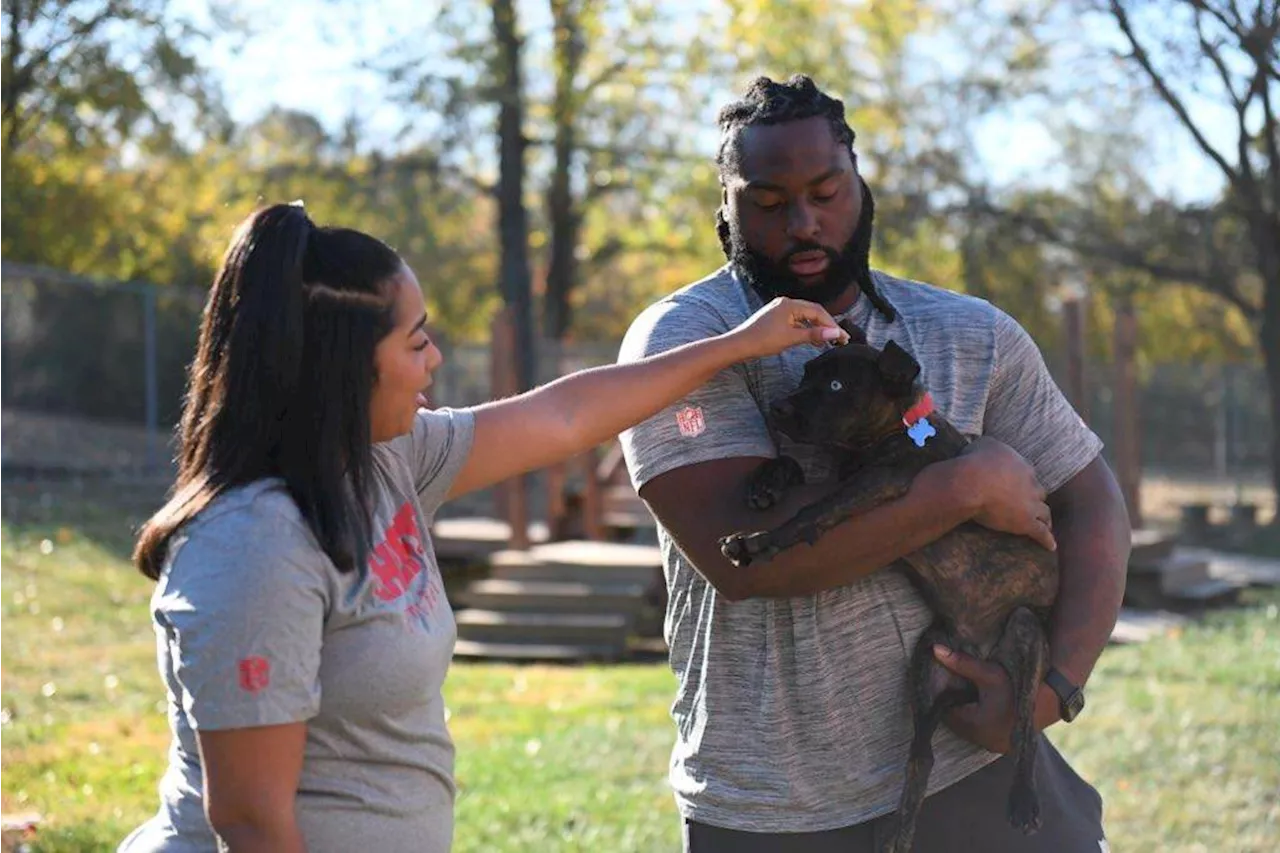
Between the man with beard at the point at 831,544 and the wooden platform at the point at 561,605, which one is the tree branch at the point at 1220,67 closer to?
the wooden platform at the point at 561,605

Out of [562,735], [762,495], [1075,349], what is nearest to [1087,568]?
[762,495]

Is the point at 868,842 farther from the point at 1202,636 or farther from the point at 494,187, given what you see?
the point at 494,187

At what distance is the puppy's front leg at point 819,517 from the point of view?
9.75 feet

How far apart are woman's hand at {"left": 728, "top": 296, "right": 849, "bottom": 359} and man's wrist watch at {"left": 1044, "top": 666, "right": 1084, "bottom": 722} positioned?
0.78 m

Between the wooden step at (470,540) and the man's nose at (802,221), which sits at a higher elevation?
the man's nose at (802,221)

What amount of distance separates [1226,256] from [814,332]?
23066mm

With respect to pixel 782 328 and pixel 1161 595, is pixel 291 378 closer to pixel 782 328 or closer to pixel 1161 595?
pixel 782 328

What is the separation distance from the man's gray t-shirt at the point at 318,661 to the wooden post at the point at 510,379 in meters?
11.8

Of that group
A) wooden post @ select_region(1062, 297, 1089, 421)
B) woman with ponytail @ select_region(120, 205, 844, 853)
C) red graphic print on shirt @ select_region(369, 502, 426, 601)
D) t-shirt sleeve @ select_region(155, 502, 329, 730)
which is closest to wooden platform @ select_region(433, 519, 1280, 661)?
wooden post @ select_region(1062, 297, 1089, 421)

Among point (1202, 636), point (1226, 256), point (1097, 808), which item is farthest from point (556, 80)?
point (1097, 808)

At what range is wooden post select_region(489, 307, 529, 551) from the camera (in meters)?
14.8

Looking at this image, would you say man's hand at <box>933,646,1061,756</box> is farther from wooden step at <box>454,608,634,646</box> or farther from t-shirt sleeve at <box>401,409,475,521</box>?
wooden step at <box>454,608,634,646</box>

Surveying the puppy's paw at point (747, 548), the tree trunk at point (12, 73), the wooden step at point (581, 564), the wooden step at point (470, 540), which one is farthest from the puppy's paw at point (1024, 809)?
the wooden step at point (470, 540)

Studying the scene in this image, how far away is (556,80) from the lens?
2167cm
